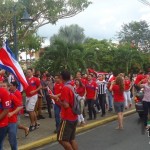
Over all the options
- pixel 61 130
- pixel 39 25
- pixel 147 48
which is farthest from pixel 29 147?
pixel 147 48

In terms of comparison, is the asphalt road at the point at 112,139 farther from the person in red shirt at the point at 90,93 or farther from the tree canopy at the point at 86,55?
the tree canopy at the point at 86,55

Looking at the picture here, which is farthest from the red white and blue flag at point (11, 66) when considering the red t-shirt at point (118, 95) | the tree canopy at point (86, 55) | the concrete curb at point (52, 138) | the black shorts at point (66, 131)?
the tree canopy at point (86, 55)

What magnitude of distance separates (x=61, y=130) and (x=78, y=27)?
4430 cm

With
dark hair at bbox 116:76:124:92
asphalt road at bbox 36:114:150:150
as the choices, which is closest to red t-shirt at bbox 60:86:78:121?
asphalt road at bbox 36:114:150:150

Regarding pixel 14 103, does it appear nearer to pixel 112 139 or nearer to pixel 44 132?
pixel 112 139

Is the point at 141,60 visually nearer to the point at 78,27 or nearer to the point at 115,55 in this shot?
the point at 115,55

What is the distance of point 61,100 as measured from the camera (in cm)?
729

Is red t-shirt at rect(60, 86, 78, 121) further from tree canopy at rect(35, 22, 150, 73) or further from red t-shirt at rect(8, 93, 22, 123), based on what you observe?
tree canopy at rect(35, 22, 150, 73)

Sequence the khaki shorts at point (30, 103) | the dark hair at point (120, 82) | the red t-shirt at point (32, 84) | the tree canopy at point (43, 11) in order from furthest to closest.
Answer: the tree canopy at point (43, 11)
the dark hair at point (120, 82)
the red t-shirt at point (32, 84)
the khaki shorts at point (30, 103)

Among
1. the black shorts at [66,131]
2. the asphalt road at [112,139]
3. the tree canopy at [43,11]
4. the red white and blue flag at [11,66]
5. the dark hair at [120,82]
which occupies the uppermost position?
the tree canopy at [43,11]

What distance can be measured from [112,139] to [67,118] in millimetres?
3173

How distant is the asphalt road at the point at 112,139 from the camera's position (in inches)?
362

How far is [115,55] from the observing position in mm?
40156

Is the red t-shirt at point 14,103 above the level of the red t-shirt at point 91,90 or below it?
above
